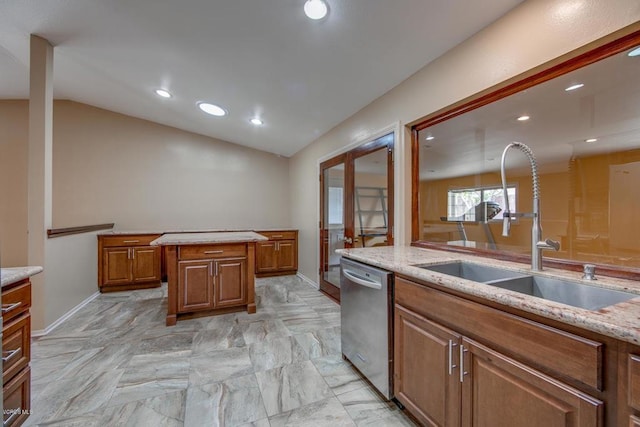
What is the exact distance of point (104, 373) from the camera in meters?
1.95

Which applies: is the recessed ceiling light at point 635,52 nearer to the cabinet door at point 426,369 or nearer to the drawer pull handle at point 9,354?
the cabinet door at point 426,369

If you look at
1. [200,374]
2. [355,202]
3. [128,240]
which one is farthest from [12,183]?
[355,202]

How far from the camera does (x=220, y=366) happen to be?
206 centimetres

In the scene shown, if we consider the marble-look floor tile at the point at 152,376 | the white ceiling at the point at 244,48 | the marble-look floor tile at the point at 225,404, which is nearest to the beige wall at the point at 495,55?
the white ceiling at the point at 244,48

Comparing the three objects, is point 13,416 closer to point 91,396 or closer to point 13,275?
point 91,396

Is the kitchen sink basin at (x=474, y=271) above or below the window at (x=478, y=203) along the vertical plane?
below

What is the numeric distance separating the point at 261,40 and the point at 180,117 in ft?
9.24

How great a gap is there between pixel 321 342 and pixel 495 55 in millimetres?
2529

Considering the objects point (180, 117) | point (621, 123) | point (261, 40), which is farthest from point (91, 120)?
point (621, 123)

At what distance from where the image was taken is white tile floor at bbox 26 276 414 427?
61.1 inches

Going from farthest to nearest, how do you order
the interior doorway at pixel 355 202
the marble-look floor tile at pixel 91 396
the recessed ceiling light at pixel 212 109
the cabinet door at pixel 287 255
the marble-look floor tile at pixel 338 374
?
the cabinet door at pixel 287 255
the recessed ceiling light at pixel 212 109
the interior doorway at pixel 355 202
the marble-look floor tile at pixel 338 374
the marble-look floor tile at pixel 91 396

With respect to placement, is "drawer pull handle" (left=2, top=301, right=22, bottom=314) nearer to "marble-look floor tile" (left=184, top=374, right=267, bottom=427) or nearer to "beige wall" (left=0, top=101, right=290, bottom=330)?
"marble-look floor tile" (left=184, top=374, right=267, bottom=427)

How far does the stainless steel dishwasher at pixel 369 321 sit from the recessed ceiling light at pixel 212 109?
2.80 metres

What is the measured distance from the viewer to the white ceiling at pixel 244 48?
1.71m
